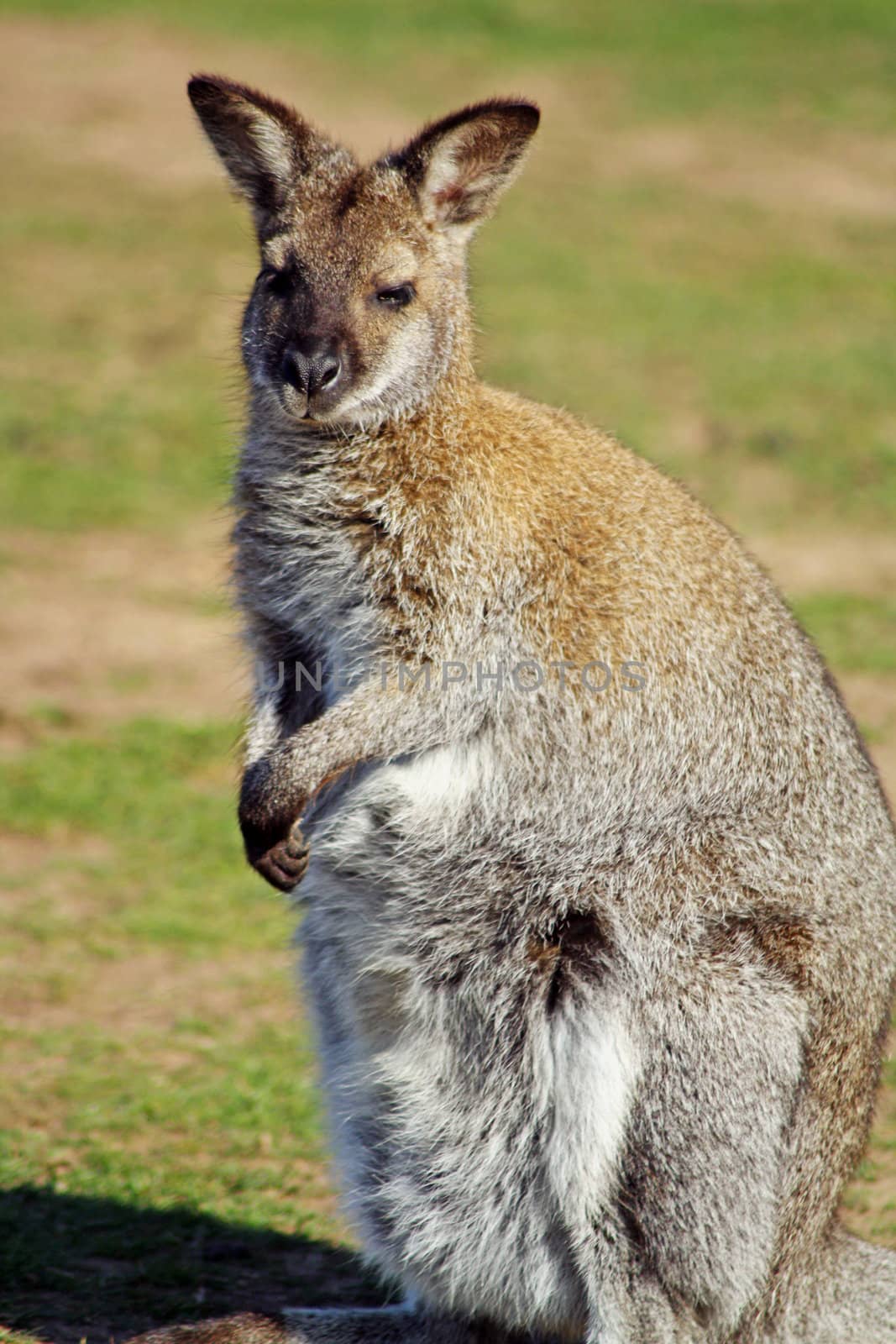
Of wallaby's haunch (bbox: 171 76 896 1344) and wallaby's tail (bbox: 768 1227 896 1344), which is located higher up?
wallaby's haunch (bbox: 171 76 896 1344)

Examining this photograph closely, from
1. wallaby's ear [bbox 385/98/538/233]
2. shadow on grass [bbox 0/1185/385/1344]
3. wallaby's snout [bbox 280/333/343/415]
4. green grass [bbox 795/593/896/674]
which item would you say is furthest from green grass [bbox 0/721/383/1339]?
green grass [bbox 795/593/896/674]

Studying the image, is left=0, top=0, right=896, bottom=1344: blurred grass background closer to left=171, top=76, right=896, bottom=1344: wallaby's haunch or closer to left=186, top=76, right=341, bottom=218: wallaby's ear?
left=171, top=76, right=896, bottom=1344: wallaby's haunch

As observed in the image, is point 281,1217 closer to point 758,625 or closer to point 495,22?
point 758,625

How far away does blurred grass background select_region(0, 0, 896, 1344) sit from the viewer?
430 cm

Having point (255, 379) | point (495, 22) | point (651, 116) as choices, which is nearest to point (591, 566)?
point (255, 379)

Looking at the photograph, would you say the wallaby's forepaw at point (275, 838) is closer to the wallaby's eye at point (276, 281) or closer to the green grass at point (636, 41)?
the wallaby's eye at point (276, 281)

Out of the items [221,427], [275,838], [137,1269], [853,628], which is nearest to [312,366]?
[275,838]

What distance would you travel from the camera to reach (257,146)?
12.1 feet

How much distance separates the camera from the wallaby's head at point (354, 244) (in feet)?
11.3

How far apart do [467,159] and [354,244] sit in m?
0.34

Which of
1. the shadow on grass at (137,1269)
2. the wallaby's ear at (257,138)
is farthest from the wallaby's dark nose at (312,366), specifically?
the shadow on grass at (137,1269)

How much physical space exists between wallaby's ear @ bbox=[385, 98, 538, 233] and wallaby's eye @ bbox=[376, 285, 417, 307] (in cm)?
23

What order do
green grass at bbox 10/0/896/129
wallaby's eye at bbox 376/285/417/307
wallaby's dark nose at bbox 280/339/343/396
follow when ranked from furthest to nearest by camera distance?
green grass at bbox 10/0/896/129, wallaby's eye at bbox 376/285/417/307, wallaby's dark nose at bbox 280/339/343/396

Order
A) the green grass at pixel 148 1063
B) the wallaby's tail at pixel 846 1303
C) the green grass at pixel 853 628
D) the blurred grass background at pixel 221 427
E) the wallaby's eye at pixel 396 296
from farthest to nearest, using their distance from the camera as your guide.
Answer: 1. the green grass at pixel 853 628
2. the blurred grass background at pixel 221 427
3. the green grass at pixel 148 1063
4. the wallaby's eye at pixel 396 296
5. the wallaby's tail at pixel 846 1303
